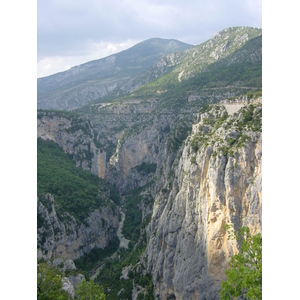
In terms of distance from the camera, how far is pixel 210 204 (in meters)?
26.4

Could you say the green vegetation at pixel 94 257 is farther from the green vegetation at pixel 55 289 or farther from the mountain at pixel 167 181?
the green vegetation at pixel 55 289

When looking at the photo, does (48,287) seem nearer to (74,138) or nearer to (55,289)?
(55,289)

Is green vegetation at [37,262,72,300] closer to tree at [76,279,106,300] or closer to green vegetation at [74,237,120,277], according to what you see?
tree at [76,279,106,300]

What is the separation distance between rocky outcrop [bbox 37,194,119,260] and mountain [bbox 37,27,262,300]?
6.2 inches

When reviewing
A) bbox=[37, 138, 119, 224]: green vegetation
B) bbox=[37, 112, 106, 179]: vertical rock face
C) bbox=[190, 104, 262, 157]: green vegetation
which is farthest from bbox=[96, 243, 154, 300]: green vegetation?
bbox=[37, 112, 106, 179]: vertical rock face

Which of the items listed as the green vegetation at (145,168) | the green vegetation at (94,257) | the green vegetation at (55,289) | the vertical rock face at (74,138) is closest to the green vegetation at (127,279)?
the green vegetation at (94,257)

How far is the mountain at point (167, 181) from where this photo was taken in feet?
85.1

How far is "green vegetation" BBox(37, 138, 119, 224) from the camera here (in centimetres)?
5578

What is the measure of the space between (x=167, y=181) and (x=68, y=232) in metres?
17.0
